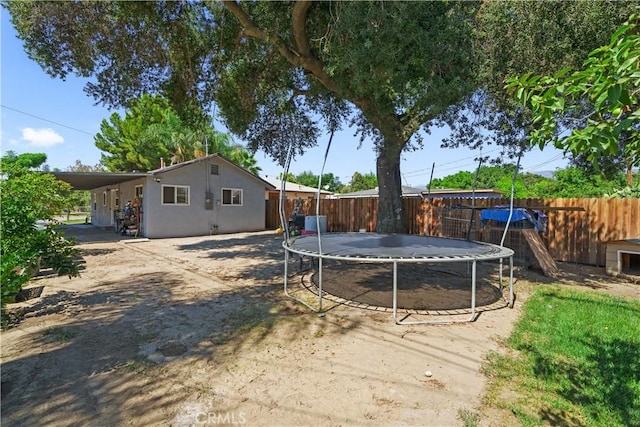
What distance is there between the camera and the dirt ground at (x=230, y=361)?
2.17m

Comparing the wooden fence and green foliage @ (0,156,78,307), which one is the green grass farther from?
green foliage @ (0,156,78,307)

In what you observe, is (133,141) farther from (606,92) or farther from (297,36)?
(606,92)

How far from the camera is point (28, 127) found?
66.2 feet

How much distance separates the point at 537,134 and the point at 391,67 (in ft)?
13.1

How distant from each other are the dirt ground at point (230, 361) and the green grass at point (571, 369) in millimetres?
191

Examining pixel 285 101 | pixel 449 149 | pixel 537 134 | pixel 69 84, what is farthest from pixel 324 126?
pixel 537 134

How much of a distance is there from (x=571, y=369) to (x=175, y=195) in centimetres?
1372

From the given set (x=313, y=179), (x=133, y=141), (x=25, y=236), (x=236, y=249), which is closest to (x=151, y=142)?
(x=133, y=141)

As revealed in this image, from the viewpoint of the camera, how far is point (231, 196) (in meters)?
15.4

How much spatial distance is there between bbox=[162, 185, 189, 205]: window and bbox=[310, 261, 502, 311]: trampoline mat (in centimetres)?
865

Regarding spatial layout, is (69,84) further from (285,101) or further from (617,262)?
(617,262)

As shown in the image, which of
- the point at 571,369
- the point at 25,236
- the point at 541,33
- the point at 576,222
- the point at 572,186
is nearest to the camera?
the point at 571,369

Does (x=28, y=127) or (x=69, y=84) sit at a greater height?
(x=28, y=127)

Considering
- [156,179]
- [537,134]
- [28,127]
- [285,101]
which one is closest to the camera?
[537,134]
